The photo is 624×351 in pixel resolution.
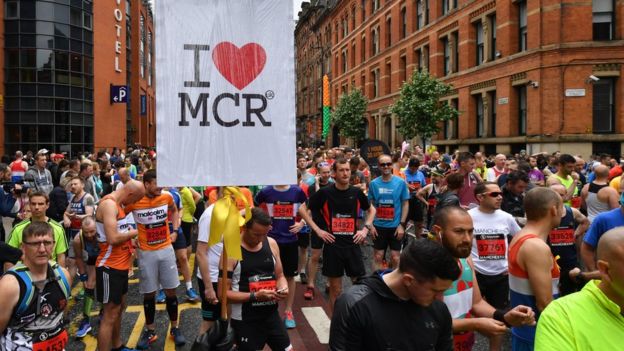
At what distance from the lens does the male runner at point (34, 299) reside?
3.34 m

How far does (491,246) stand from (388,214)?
253cm

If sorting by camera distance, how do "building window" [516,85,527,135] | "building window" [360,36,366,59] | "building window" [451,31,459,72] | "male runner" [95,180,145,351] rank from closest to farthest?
1. "male runner" [95,180,145,351]
2. "building window" [516,85,527,135]
3. "building window" [451,31,459,72]
4. "building window" [360,36,366,59]

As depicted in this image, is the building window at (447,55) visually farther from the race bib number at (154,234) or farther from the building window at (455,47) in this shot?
the race bib number at (154,234)

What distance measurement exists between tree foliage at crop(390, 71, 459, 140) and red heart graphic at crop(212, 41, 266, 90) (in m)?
23.7

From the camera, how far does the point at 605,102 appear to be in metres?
20.7

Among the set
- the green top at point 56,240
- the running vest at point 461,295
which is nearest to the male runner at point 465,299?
the running vest at point 461,295

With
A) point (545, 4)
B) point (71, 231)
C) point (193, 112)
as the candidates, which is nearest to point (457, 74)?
point (545, 4)

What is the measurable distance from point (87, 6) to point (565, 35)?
28.9m

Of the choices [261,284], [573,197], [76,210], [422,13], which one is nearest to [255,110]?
[261,284]

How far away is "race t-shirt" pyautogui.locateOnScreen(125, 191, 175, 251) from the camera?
575 centimetres

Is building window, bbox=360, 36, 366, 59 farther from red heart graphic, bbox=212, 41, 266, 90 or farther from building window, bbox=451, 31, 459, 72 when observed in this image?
red heart graphic, bbox=212, 41, 266, 90

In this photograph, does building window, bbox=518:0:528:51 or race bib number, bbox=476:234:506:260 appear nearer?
race bib number, bbox=476:234:506:260

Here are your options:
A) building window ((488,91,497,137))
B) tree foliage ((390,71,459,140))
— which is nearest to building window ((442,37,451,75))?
tree foliage ((390,71,459,140))

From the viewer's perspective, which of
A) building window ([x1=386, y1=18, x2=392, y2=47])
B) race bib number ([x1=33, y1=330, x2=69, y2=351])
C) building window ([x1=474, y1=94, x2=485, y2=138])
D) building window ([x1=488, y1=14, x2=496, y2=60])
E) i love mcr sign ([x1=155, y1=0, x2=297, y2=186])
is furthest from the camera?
building window ([x1=386, y1=18, x2=392, y2=47])
